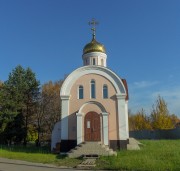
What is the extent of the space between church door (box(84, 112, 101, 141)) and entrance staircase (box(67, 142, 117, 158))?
147cm

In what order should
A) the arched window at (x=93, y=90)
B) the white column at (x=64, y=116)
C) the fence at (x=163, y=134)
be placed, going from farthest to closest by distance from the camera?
1. the fence at (x=163, y=134)
2. the arched window at (x=93, y=90)
3. the white column at (x=64, y=116)

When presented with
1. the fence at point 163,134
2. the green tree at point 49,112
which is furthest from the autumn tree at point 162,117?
the green tree at point 49,112

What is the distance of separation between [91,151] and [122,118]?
4366 mm

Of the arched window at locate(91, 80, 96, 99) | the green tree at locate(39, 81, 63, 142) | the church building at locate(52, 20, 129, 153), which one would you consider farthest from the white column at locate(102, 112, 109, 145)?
the green tree at locate(39, 81, 63, 142)

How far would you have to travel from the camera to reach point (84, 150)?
21.1 metres

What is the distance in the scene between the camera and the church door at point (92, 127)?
2322 centimetres

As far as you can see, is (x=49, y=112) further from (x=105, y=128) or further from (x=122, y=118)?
(x=122, y=118)

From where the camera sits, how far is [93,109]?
23.7m

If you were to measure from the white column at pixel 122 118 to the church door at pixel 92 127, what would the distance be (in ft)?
6.11

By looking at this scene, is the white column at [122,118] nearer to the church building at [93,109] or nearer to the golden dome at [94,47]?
the church building at [93,109]

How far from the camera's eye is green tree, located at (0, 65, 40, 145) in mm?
33625

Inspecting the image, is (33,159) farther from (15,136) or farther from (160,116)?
(160,116)

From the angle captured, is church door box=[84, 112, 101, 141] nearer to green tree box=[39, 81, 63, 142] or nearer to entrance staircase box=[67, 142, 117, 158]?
entrance staircase box=[67, 142, 117, 158]

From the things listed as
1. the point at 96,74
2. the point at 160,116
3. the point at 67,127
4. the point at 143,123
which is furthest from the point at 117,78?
the point at 143,123
